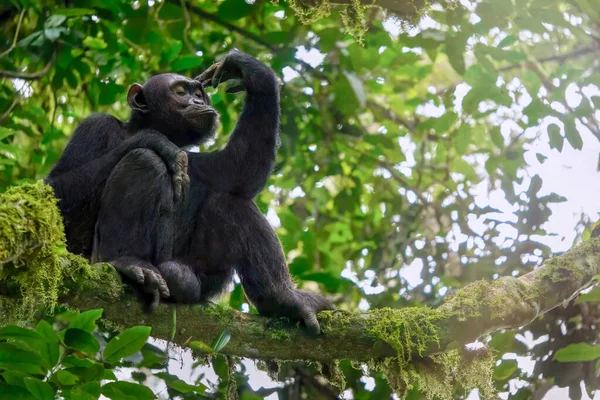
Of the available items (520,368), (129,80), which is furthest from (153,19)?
(520,368)

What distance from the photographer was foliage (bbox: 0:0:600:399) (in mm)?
6477

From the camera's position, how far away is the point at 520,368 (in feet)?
21.2

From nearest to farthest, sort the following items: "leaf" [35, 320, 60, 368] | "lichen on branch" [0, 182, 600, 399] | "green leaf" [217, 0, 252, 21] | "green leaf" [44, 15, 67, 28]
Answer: "leaf" [35, 320, 60, 368], "lichen on branch" [0, 182, 600, 399], "green leaf" [44, 15, 67, 28], "green leaf" [217, 0, 252, 21]

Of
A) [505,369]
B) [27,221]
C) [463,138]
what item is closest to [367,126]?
[463,138]

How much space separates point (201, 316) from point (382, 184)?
545 cm

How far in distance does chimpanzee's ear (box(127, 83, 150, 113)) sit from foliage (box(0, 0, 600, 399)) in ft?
3.19

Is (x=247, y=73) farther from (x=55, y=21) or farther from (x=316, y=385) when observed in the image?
(x=316, y=385)

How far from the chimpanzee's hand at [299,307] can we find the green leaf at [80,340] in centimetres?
150

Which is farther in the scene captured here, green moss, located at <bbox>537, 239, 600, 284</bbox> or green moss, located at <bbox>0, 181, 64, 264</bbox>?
green moss, located at <bbox>537, 239, 600, 284</bbox>

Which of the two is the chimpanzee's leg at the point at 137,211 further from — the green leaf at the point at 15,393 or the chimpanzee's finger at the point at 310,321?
the green leaf at the point at 15,393

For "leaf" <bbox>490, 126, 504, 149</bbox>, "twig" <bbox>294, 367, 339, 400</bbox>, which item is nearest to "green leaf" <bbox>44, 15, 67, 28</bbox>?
"twig" <bbox>294, 367, 339, 400</bbox>

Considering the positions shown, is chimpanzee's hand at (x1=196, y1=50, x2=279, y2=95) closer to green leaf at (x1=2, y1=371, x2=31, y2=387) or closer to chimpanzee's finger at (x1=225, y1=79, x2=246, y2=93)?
chimpanzee's finger at (x1=225, y1=79, x2=246, y2=93)

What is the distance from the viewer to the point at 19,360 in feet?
11.3

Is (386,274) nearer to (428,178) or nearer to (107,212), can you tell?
(428,178)
